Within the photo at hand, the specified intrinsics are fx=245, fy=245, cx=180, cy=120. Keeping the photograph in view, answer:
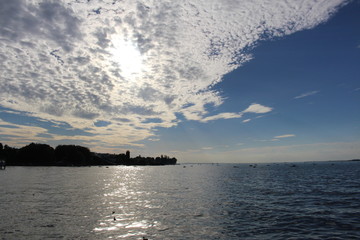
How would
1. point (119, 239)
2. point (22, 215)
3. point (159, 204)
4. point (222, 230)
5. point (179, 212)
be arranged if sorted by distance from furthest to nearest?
point (159, 204)
point (179, 212)
point (22, 215)
point (222, 230)
point (119, 239)

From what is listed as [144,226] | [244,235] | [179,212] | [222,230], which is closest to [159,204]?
[179,212]

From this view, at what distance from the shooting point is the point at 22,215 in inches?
1096

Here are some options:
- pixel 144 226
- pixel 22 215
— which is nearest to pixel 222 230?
pixel 144 226

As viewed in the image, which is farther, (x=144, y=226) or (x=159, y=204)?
(x=159, y=204)

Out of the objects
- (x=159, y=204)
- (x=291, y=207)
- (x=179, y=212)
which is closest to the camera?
(x=179, y=212)

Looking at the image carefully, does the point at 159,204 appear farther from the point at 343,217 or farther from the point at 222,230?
the point at 343,217

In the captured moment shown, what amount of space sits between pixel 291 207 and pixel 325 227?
995 centimetres

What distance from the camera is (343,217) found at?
28.2 m

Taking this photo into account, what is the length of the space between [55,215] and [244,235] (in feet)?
69.5

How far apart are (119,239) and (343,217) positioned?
82.5 feet

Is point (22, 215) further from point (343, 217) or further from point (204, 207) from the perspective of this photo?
point (343, 217)

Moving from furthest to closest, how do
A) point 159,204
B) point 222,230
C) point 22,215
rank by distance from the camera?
point 159,204 → point 22,215 → point 222,230

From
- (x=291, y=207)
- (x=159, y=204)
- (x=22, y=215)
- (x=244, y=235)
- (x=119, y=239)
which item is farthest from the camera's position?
(x=159, y=204)

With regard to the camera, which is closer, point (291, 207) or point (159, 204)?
point (291, 207)
